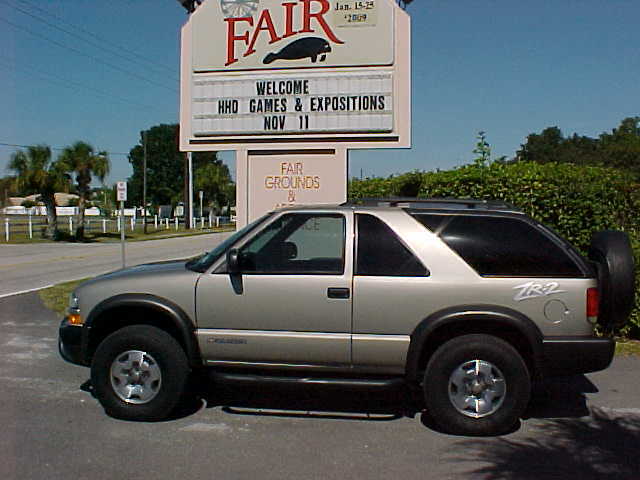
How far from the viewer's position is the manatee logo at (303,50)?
10914 millimetres

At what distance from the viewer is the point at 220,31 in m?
11.2

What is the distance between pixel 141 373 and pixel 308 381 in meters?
1.38

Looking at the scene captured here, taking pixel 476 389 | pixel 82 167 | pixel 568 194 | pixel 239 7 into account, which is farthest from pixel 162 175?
pixel 476 389

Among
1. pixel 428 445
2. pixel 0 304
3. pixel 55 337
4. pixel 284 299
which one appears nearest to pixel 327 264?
pixel 284 299

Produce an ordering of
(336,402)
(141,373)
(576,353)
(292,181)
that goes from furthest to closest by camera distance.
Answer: (292,181) < (336,402) < (141,373) < (576,353)

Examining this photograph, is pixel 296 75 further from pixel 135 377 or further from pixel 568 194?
pixel 135 377

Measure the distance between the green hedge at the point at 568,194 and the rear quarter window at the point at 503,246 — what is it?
3.37 m

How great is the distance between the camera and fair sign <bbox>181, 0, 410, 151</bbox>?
10.7 meters

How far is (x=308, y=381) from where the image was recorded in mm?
5371

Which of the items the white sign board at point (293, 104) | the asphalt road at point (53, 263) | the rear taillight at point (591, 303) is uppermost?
the white sign board at point (293, 104)

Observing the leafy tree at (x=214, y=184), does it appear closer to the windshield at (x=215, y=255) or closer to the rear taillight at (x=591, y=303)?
the windshield at (x=215, y=255)

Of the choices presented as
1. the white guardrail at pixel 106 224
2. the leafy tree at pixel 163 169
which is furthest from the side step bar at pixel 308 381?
the leafy tree at pixel 163 169

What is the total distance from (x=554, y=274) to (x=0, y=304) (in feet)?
33.3

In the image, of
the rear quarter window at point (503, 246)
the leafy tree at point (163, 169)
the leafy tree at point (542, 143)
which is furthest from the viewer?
the leafy tree at point (163, 169)
